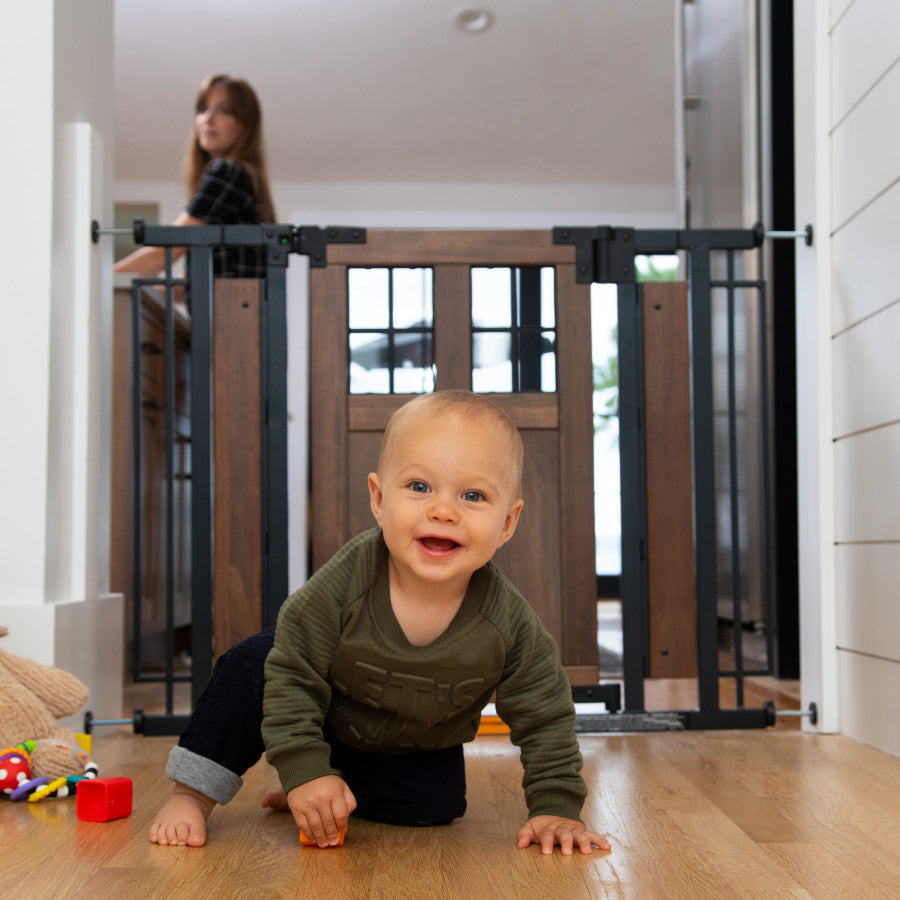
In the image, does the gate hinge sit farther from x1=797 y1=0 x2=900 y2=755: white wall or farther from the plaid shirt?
the plaid shirt

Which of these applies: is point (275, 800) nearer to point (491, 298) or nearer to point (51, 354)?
point (51, 354)

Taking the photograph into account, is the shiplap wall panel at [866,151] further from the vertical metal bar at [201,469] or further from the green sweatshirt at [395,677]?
the vertical metal bar at [201,469]

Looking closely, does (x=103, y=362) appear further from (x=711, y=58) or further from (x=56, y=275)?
(x=711, y=58)

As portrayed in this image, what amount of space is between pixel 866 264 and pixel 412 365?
32.3 inches

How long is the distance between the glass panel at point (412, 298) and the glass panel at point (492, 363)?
0.11m

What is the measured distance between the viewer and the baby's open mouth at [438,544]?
1084 mm

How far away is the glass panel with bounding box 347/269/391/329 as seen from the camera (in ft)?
6.53

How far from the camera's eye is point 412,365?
1.99 meters

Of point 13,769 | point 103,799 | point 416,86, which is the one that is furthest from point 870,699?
point 416,86

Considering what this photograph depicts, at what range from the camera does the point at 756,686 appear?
2619mm

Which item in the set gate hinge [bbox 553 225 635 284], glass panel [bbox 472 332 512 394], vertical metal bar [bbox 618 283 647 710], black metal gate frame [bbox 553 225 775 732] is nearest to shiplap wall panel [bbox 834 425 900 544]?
black metal gate frame [bbox 553 225 775 732]

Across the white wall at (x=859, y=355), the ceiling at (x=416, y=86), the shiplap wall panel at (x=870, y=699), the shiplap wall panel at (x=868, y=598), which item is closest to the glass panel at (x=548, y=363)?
the white wall at (x=859, y=355)

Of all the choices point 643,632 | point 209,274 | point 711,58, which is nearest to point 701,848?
point 643,632

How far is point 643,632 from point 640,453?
33cm
